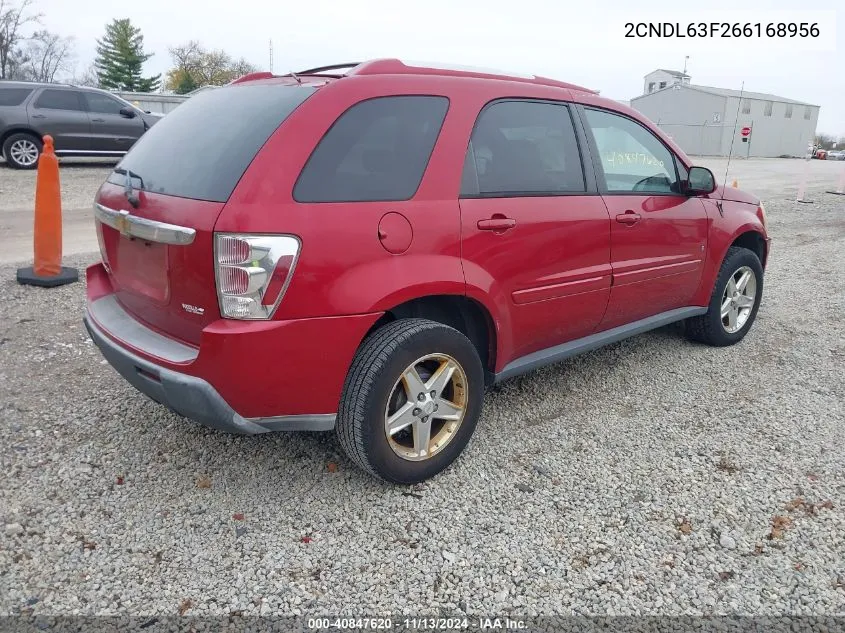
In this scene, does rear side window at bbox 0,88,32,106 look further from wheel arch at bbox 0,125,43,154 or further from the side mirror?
the side mirror

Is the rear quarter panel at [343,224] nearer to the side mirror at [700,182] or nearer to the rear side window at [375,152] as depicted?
the rear side window at [375,152]

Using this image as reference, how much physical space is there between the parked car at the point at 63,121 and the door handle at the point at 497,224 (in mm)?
12720

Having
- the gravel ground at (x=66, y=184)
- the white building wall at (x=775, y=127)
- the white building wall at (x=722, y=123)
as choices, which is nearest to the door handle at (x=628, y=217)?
the gravel ground at (x=66, y=184)

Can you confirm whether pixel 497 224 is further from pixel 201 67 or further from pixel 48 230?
pixel 201 67

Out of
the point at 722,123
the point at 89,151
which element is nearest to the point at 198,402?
the point at 89,151

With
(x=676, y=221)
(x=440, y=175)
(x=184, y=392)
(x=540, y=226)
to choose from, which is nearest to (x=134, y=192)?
(x=184, y=392)

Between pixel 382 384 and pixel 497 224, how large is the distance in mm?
941

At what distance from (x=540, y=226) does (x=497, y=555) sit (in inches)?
61.2

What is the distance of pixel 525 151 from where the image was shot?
3336mm

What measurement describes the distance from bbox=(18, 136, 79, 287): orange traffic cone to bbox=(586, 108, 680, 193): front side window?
425 cm

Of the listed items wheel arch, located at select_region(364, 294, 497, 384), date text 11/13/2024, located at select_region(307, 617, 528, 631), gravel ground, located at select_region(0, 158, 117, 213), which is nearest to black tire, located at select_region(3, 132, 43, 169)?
gravel ground, located at select_region(0, 158, 117, 213)

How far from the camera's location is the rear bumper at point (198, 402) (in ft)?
8.27

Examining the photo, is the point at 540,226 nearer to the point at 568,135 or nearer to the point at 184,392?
the point at 568,135

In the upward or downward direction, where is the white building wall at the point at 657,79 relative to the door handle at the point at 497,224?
upward
